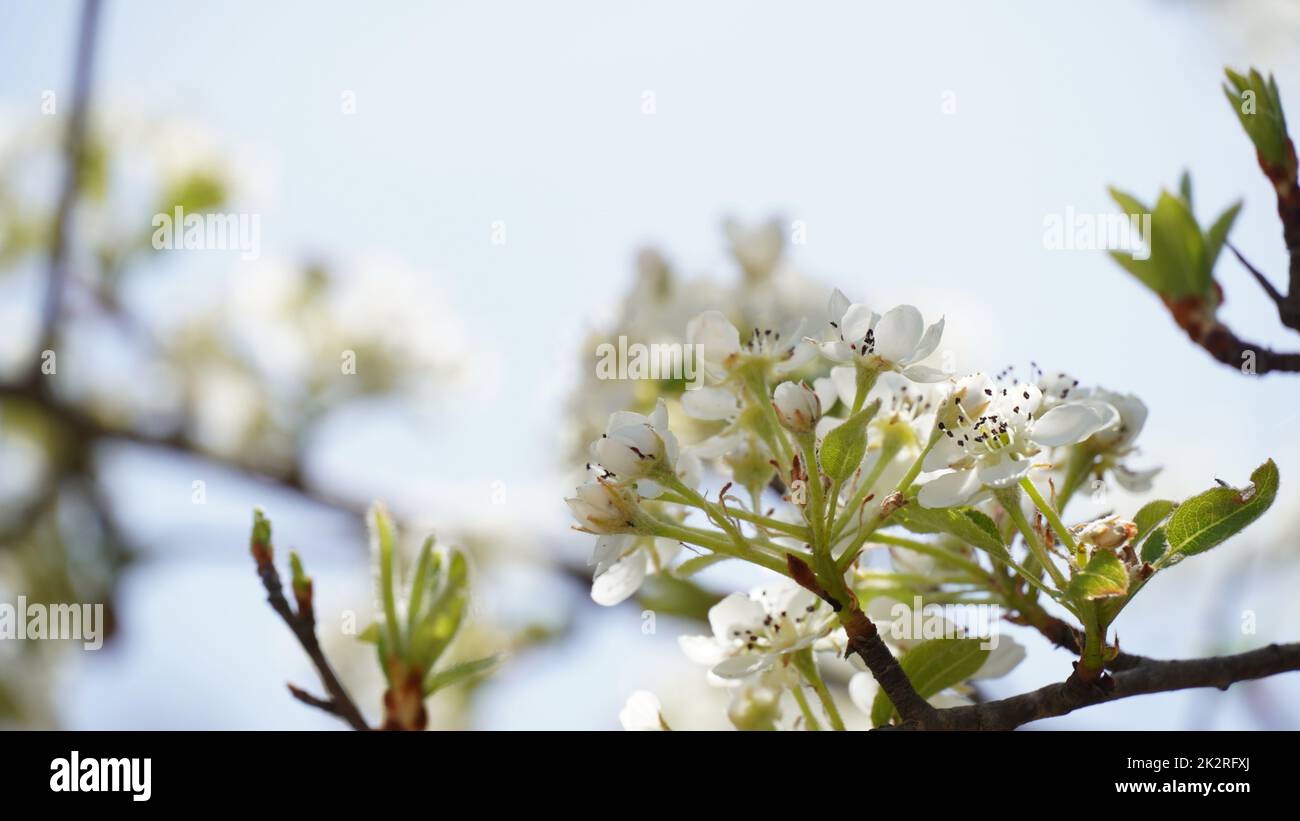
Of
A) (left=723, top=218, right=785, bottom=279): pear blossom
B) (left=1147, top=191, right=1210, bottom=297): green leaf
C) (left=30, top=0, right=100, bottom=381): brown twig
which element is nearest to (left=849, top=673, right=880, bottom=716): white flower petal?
(left=1147, top=191, right=1210, bottom=297): green leaf

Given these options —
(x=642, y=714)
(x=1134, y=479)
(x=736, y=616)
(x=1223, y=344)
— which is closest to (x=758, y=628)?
(x=736, y=616)

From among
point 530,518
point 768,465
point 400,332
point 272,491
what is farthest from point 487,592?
point 768,465

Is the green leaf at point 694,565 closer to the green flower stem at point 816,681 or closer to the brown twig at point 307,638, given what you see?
the green flower stem at point 816,681

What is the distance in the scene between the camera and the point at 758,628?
0.77 m

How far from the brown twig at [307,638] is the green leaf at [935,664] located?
357 millimetres

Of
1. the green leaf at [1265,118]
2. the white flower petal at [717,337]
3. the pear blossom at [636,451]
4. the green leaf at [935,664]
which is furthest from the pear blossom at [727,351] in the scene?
the green leaf at [1265,118]

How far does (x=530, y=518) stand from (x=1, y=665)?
4.38 ft

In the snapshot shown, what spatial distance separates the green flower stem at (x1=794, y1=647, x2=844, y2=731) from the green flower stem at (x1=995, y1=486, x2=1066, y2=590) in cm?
16

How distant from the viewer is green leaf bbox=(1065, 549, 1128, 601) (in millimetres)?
600

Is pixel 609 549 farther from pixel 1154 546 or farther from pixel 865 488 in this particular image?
pixel 1154 546

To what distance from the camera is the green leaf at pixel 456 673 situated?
0.84 metres

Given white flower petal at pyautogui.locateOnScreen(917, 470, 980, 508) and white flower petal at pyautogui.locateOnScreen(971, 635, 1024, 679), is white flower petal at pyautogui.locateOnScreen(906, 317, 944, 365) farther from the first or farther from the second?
white flower petal at pyautogui.locateOnScreen(971, 635, 1024, 679)

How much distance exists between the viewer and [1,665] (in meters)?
2.60
